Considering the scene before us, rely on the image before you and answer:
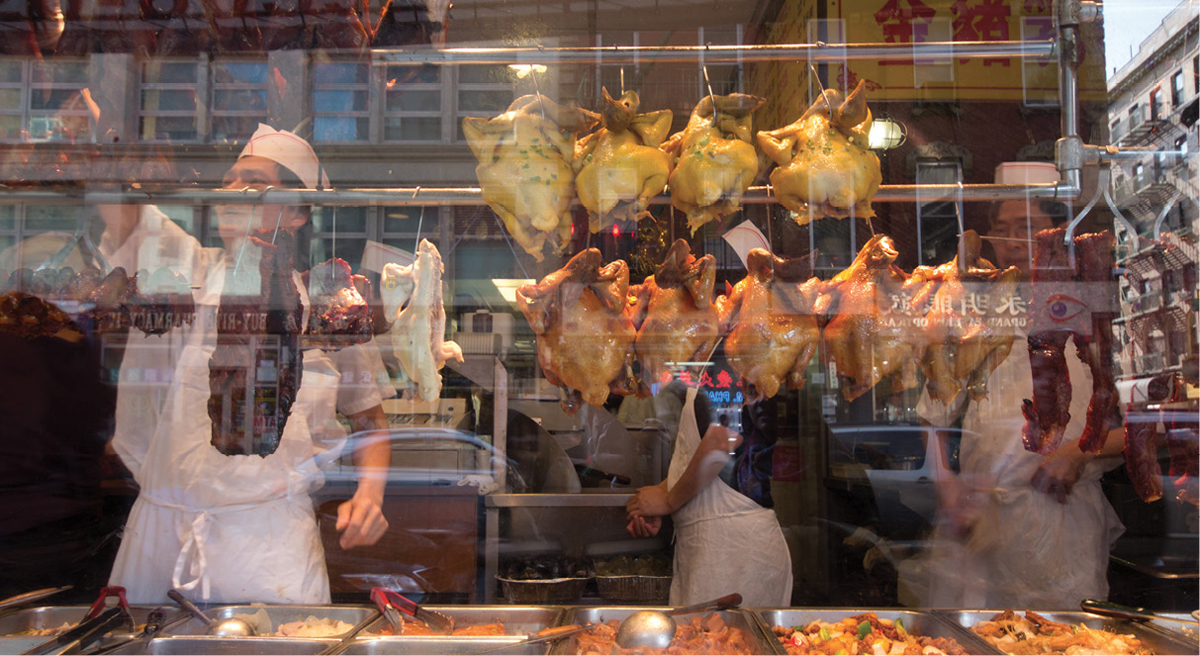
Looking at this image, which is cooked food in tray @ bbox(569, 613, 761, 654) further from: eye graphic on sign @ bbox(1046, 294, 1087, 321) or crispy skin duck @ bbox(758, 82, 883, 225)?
eye graphic on sign @ bbox(1046, 294, 1087, 321)

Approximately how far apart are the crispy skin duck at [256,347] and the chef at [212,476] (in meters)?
0.19

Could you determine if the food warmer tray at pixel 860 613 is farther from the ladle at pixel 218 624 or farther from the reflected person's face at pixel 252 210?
the reflected person's face at pixel 252 210

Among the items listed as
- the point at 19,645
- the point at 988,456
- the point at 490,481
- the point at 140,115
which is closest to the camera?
the point at 19,645

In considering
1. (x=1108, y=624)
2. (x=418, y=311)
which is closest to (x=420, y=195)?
(x=418, y=311)

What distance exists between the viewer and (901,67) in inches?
160

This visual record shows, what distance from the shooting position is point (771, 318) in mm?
2354

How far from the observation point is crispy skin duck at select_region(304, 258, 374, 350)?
2.53 m

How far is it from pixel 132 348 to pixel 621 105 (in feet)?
7.44

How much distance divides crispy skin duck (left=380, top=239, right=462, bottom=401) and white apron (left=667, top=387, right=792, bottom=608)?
148 centimetres

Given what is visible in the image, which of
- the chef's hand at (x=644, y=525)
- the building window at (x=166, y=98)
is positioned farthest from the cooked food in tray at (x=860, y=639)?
the building window at (x=166, y=98)

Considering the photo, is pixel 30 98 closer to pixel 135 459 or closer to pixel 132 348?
pixel 132 348

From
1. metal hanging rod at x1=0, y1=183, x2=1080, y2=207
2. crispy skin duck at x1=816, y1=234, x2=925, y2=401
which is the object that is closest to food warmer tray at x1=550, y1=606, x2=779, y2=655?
crispy skin duck at x1=816, y1=234, x2=925, y2=401

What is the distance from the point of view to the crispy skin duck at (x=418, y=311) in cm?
251

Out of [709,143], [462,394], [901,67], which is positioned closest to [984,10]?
[901,67]
